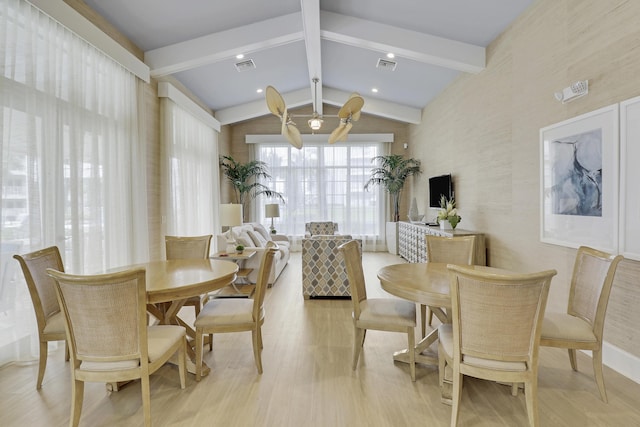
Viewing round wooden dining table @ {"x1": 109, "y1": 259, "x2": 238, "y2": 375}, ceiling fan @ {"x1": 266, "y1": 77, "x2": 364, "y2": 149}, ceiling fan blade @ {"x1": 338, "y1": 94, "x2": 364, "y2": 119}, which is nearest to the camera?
round wooden dining table @ {"x1": 109, "y1": 259, "x2": 238, "y2": 375}

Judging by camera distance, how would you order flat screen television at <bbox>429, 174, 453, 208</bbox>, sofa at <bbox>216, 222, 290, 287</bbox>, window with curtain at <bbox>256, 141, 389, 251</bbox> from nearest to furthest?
sofa at <bbox>216, 222, 290, 287</bbox>, flat screen television at <bbox>429, 174, 453, 208</bbox>, window with curtain at <bbox>256, 141, 389, 251</bbox>

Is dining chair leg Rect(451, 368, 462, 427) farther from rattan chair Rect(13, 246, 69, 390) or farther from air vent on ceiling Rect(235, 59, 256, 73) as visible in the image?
air vent on ceiling Rect(235, 59, 256, 73)

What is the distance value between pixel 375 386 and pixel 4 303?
2.74m

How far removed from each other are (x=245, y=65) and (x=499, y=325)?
17.2ft

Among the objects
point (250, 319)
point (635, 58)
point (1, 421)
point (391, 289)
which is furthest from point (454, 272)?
point (1, 421)

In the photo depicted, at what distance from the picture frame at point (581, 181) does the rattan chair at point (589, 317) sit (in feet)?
1.58

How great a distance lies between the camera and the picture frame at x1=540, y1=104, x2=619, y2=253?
2445 mm

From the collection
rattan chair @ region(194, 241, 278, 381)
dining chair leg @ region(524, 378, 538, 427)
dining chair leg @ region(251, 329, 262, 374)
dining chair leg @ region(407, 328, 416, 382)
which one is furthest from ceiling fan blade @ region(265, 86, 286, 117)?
dining chair leg @ region(524, 378, 538, 427)

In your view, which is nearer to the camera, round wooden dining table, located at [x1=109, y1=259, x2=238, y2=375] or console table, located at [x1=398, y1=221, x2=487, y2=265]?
round wooden dining table, located at [x1=109, y1=259, x2=238, y2=375]

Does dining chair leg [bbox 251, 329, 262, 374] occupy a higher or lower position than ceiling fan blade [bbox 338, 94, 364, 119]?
lower

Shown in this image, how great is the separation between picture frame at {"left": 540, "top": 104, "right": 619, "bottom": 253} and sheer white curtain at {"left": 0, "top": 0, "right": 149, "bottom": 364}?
4.38 meters

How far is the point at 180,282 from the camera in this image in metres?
2.18

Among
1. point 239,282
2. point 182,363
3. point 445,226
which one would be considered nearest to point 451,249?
point 445,226

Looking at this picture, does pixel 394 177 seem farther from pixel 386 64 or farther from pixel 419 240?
pixel 386 64
